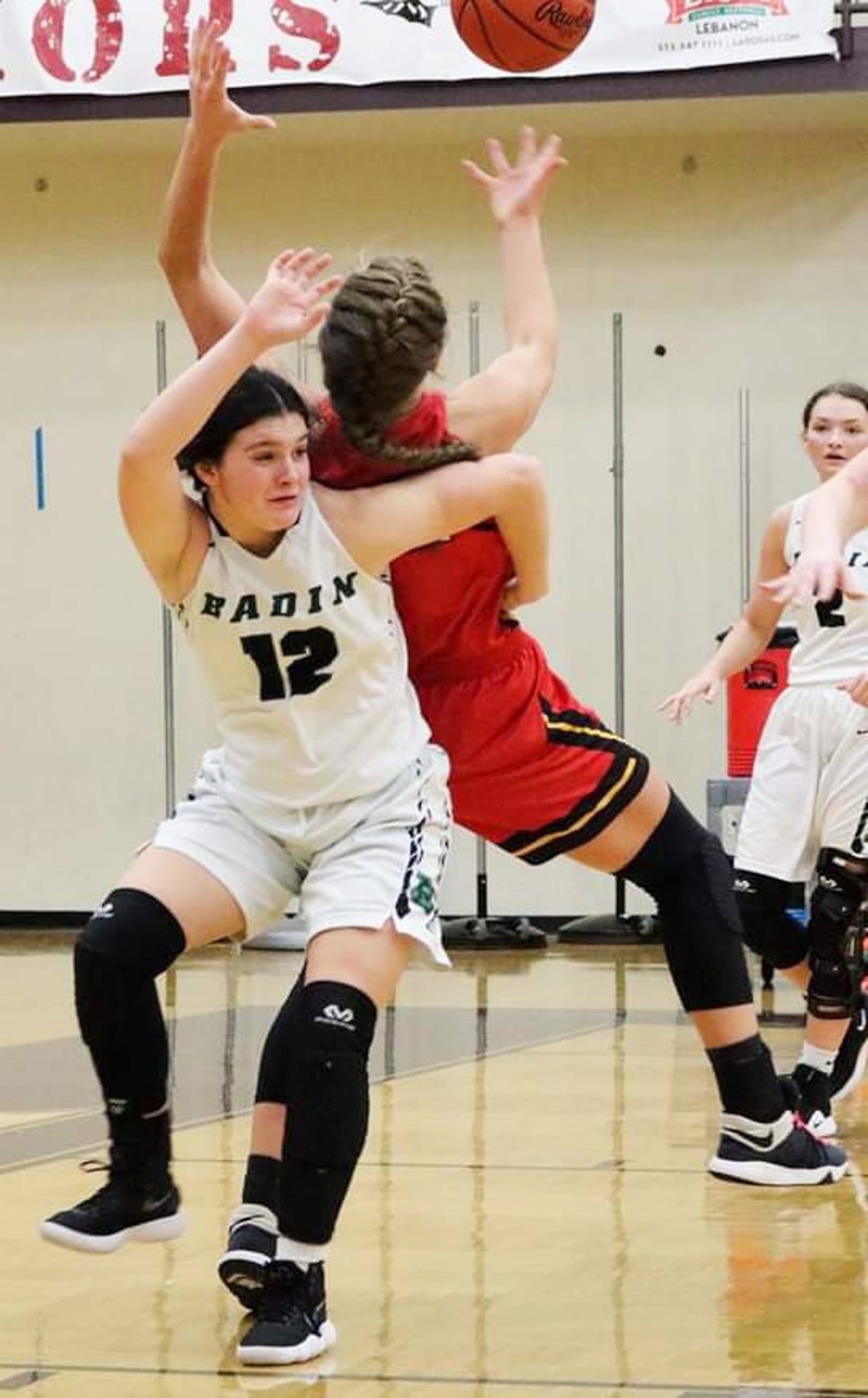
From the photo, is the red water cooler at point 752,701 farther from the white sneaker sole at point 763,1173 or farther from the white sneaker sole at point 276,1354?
the white sneaker sole at point 276,1354

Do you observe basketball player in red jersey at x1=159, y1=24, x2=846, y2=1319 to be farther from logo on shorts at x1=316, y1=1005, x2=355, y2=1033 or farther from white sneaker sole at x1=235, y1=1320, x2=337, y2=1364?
logo on shorts at x1=316, y1=1005, x2=355, y2=1033

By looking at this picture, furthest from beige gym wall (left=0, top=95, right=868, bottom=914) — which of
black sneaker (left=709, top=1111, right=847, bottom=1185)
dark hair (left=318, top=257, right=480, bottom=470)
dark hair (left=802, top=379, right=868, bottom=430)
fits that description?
dark hair (left=318, top=257, right=480, bottom=470)

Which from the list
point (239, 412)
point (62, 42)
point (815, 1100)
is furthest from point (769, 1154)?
point (62, 42)

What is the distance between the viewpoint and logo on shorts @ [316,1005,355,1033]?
11.5 feet

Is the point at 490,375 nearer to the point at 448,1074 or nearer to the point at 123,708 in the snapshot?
the point at 448,1074

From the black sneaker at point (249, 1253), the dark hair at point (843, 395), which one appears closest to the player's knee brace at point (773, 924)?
the dark hair at point (843, 395)

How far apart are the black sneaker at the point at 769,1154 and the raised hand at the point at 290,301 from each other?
1923 mm

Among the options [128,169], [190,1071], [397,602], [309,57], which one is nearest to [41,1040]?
[190,1071]

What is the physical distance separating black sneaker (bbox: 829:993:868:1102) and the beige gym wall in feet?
18.3

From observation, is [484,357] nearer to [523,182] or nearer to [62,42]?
[62,42]

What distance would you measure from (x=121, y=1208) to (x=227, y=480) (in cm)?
115

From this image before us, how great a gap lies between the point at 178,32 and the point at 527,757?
23.3 feet

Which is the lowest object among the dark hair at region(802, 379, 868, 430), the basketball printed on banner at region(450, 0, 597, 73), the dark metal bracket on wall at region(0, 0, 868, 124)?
the dark hair at region(802, 379, 868, 430)

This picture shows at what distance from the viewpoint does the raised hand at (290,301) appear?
3377mm
